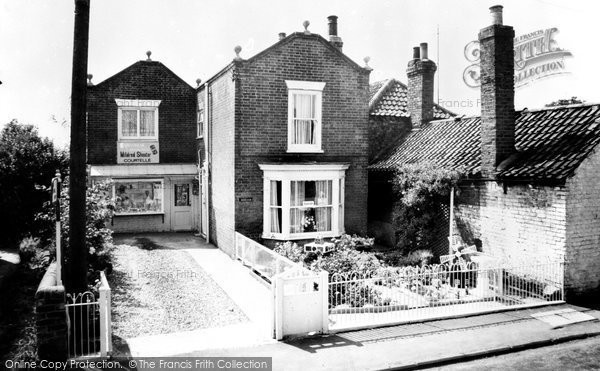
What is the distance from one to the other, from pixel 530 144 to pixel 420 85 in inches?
326

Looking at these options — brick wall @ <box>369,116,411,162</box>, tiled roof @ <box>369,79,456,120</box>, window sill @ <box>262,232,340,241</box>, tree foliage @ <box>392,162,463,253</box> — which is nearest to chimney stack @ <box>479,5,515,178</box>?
tree foliage @ <box>392,162,463,253</box>

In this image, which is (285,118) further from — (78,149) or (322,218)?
(78,149)

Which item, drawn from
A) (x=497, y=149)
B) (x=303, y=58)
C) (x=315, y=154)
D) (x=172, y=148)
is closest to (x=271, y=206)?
(x=315, y=154)

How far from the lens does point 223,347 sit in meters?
9.29

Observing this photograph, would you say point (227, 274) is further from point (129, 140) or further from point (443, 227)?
point (129, 140)

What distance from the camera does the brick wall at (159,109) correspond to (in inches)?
909

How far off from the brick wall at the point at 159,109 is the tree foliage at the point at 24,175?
8.75ft

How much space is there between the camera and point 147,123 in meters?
24.0

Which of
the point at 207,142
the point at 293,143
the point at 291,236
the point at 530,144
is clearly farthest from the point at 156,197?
the point at 530,144

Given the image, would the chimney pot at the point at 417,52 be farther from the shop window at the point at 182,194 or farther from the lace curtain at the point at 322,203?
the shop window at the point at 182,194

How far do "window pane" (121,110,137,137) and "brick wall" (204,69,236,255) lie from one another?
5316 mm

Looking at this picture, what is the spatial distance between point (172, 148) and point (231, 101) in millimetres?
8091

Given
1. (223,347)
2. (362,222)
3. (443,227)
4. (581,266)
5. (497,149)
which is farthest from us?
(362,222)

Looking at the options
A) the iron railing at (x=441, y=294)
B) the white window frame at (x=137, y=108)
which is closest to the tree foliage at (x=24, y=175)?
the white window frame at (x=137, y=108)
